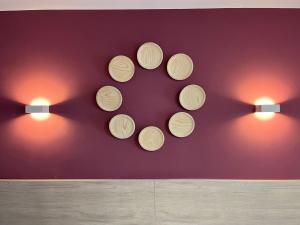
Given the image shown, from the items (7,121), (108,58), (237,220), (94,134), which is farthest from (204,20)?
(7,121)

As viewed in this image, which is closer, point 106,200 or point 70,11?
point 106,200

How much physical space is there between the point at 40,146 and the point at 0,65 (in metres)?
0.72

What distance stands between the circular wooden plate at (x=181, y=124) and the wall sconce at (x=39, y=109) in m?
0.97

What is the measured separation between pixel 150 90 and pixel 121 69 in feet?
0.92

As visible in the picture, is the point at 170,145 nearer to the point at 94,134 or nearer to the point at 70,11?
the point at 94,134

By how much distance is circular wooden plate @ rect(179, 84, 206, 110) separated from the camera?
2402mm

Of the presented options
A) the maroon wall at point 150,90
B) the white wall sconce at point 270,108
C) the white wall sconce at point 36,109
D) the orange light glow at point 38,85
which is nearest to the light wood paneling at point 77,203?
the maroon wall at point 150,90

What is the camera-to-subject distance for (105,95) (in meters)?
2.41

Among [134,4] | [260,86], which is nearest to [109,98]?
[134,4]

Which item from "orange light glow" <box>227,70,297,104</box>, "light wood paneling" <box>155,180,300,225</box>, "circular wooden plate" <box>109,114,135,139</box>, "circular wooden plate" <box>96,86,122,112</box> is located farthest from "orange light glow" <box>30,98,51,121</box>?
"orange light glow" <box>227,70,297,104</box>

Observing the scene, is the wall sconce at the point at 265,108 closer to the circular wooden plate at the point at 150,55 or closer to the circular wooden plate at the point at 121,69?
the circular wooden plate at the point at 150,55

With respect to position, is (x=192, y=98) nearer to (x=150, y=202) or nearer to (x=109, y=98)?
(x=109, y=98)

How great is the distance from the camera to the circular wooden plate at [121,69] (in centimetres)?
242

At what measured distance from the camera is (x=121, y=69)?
2.42 m
